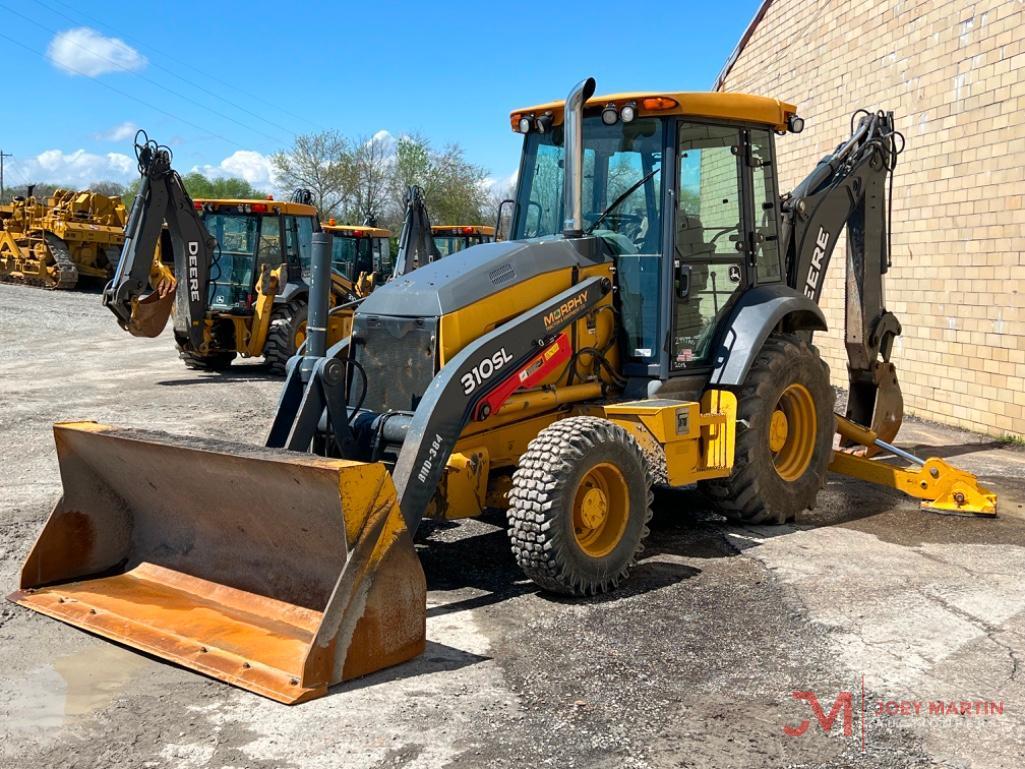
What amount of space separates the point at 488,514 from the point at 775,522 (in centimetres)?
190

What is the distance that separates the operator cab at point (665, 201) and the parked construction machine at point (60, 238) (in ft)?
84.0

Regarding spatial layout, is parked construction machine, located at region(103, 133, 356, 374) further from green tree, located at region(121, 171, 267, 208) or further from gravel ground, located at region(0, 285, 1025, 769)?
green tree, located at region(121, 171, 267, 208)

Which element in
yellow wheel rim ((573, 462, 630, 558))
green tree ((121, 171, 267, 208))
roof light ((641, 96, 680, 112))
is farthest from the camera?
green tree ((121, 171, 267, 208))

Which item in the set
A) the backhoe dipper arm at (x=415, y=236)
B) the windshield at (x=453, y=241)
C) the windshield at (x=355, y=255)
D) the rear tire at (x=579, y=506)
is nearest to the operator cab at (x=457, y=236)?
the windshield at (x=453, y=241)

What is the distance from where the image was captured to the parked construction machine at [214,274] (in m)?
14.0

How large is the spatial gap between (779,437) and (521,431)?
2030 millimetres

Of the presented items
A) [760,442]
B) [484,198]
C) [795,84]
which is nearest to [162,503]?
[760,442]

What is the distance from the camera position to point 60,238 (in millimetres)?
29672

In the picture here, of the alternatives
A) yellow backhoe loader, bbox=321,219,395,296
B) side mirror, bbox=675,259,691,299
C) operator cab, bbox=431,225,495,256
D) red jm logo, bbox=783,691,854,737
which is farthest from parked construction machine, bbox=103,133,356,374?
red jm logo, bbox=783,691,854,737

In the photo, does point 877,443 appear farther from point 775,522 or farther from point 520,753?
point 520,753

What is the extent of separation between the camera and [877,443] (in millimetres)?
7891

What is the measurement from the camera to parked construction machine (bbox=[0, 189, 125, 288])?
2953cm

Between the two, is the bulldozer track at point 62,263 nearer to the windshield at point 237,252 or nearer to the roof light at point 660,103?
the windshield at point 237,252

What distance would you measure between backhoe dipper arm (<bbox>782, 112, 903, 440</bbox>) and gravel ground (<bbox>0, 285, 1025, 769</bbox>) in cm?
161
